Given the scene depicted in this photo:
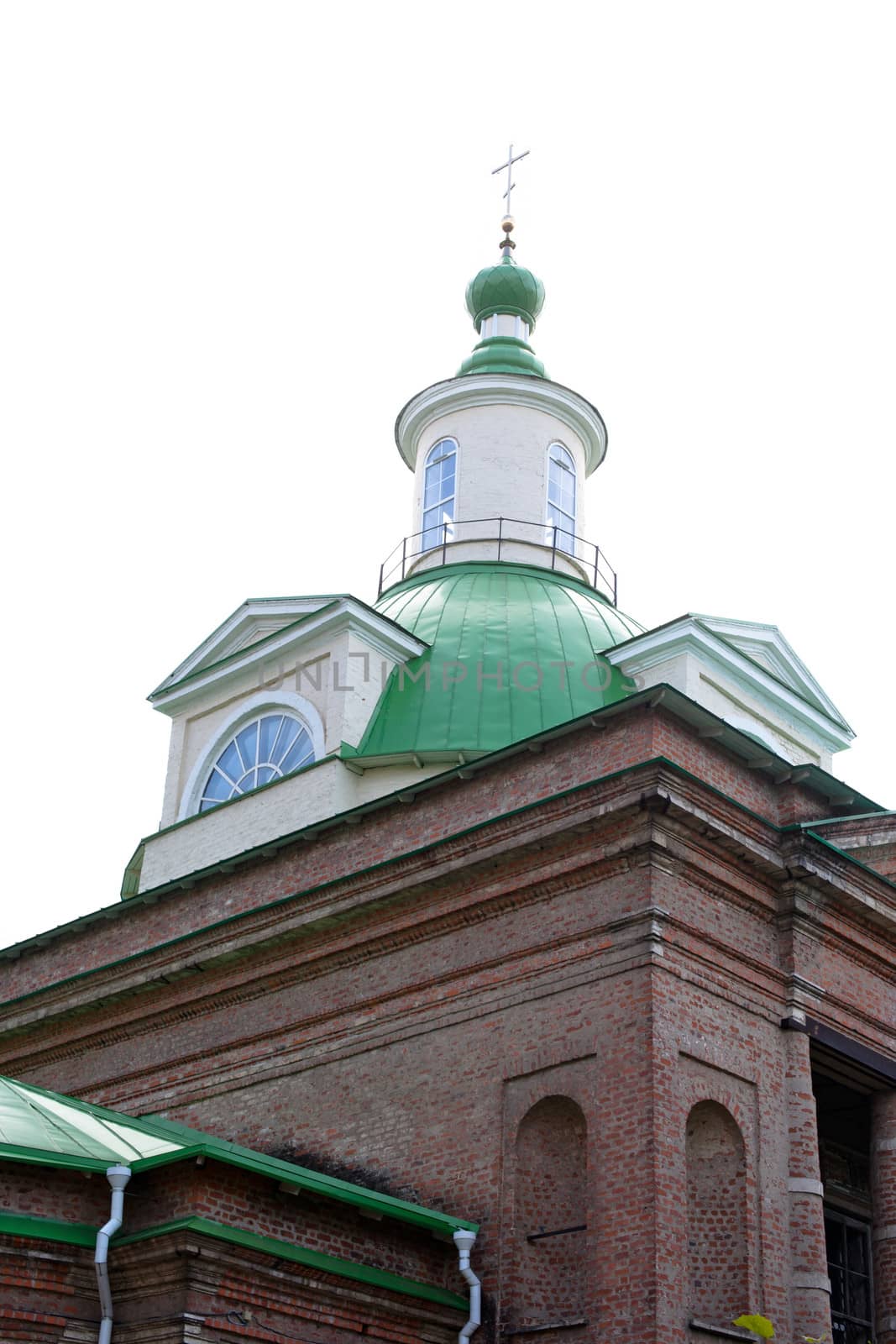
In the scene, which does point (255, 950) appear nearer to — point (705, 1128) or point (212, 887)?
point (212, 887)

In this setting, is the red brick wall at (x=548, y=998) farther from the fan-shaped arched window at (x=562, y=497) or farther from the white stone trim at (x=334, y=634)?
the fan-shaped arched window at (x=562, y=497)

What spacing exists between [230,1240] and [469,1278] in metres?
2.09

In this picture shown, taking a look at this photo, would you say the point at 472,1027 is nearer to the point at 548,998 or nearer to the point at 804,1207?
the point at 548,998

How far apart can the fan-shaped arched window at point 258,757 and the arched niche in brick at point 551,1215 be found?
5.74 m

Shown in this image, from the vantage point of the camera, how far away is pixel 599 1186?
11711 mm

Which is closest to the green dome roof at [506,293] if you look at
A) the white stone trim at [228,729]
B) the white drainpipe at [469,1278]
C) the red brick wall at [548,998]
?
the white stone trim at [228,729]

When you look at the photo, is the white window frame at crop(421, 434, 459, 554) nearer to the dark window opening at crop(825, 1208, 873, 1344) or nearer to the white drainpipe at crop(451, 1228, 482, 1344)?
the dark window opening at crop(825, 1208, 873, 1344)

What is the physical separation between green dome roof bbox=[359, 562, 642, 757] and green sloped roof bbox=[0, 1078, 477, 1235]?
503 centimetres

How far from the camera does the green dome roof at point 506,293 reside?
964 inches

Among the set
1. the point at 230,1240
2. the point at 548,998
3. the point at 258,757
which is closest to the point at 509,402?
the point at 258,757

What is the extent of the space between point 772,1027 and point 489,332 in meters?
14.0

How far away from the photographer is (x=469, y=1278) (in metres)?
11.9

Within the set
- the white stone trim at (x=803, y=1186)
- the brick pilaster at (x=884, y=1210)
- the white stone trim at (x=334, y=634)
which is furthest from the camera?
the white stone trim at (x=334, y=634)

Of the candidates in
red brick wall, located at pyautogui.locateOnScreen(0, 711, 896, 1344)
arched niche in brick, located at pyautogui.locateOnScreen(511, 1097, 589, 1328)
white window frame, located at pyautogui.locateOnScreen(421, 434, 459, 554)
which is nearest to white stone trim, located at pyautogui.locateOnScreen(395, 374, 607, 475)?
white window frame, located at pyautogui.locateOnScreen(421, 434, 459, 554)
